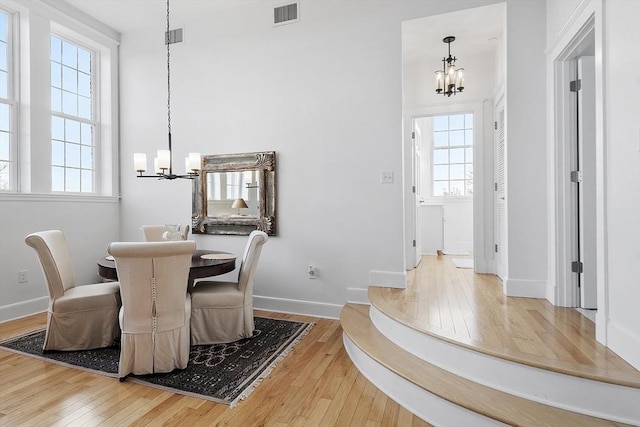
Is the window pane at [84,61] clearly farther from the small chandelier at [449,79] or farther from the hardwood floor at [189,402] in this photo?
the small chandelier at [449,79]

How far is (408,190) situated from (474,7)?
2214mm

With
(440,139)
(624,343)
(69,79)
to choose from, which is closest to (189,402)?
(624,343)

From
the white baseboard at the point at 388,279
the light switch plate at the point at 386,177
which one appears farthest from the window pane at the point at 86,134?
the white baseboard at the point at 388,279

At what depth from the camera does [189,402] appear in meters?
2.17

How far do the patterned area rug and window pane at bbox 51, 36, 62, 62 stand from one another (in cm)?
319

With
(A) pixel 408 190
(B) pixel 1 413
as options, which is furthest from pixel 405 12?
(B) pixel 1 413

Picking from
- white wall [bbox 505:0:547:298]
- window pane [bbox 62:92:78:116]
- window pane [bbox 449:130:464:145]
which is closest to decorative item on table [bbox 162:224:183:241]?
window pane [bbox 62:92:78:116]

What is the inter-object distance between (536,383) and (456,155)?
5.81m

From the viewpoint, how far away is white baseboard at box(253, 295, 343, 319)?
12.4 ft

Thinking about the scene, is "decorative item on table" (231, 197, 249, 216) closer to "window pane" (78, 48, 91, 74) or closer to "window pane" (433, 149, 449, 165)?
"window pane" (78, 48, 91, 74)

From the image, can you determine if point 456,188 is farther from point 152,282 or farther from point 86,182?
point 86,182

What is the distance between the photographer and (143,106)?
4750 millimetres

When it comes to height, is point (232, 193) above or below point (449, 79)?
below

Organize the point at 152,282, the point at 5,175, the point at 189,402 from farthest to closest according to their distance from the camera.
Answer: the point at 5,175
the point at 152,282
the point at 189,402
